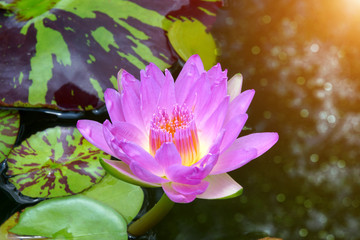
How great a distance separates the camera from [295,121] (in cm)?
148

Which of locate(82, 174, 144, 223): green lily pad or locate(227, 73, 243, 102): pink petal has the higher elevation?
locate(227, 73, 243, 102): pink petal

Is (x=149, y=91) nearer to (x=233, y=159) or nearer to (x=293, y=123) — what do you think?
(x=233, y=159)

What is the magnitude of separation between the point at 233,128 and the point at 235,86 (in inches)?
8.4

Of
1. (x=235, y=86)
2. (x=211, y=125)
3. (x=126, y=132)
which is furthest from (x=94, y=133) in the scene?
(x=235, y=86)

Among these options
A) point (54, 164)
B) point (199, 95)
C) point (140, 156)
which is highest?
point (199, 95)

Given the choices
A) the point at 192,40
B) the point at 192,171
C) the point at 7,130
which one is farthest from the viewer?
the point at 192,40

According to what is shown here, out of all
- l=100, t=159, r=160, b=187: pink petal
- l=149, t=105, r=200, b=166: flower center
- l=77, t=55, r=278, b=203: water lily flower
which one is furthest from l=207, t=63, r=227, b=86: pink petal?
l=100, t=159, r=160, b=187: pink petal

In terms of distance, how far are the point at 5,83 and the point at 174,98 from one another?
80 cm

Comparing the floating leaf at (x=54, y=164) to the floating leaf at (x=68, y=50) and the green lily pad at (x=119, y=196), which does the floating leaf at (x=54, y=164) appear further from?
the floating leaf at (x=68, y=50)

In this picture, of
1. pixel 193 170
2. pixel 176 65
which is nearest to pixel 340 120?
pixel 176 65

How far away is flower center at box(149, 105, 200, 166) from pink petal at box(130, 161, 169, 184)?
0.10 metres

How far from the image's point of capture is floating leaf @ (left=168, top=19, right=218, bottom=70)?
1693 millimetres

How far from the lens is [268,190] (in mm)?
1324

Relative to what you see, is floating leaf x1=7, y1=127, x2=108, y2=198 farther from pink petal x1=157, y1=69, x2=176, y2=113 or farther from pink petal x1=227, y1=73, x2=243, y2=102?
pink petal x1=227, y1=73, x2=243, y2=102
